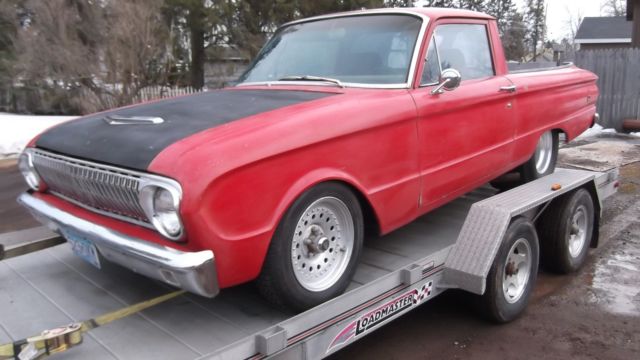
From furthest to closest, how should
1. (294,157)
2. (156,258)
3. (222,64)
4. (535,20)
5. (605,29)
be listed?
1. (535,20)
2. (605,29)
3. (222,64)
4. (294,157)
5. (156,258)

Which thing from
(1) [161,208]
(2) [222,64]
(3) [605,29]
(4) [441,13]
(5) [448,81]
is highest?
(3) [605,29]

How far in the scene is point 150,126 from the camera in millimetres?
Result: 2887

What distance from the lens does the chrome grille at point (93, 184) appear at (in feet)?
8.51

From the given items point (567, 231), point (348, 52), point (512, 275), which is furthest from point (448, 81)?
point (567, 231)

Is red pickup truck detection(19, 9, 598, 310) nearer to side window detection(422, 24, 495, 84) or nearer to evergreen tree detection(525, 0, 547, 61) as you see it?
side window detection(422, 24, 495, 84)

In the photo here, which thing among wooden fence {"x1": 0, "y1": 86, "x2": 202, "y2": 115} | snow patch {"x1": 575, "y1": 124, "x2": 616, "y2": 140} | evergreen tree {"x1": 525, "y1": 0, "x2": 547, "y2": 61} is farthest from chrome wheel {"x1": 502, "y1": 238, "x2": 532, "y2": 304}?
evergreen tree {"x1": 525, "y1": 0, "x2": 547, "y2": 61}

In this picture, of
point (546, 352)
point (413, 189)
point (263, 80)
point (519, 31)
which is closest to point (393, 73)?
point (413, 189)

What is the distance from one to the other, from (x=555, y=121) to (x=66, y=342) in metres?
4.65

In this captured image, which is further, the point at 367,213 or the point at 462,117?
the point at 462,117

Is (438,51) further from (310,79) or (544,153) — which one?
(544,153)

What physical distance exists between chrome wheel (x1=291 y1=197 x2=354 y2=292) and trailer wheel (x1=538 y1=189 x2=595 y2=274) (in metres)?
2.12

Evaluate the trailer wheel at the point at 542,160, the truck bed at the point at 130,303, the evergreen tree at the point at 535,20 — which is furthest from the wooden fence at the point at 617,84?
the evergreen tree at the point at 535,20

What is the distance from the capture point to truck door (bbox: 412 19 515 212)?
3.66 m

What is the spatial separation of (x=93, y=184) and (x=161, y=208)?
1.85 feet
